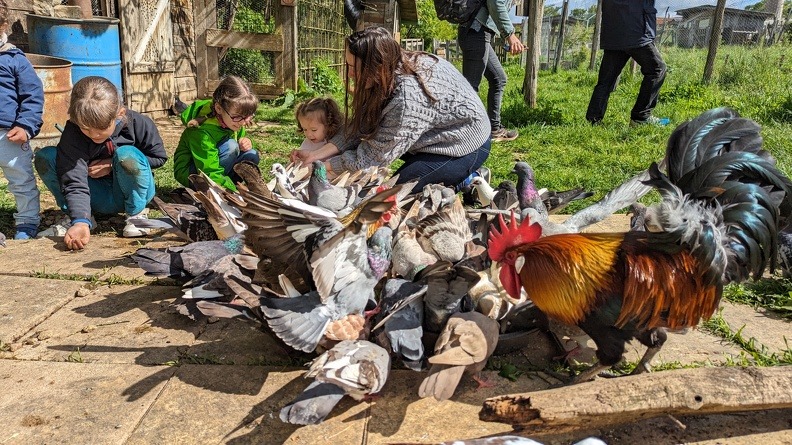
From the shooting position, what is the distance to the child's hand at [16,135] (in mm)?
4078

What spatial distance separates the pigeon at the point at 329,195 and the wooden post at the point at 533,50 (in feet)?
21.6

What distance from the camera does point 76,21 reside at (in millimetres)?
6750

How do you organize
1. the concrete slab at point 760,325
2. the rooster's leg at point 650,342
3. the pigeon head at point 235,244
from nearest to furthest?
the rooster's leg at point 650,342 → the concrete slab at point 760,325 → the pigeon head at point 235,244

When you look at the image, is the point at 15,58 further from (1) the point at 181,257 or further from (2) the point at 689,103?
(2) the point at 689,103

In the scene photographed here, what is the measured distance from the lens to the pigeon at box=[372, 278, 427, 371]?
2.38m

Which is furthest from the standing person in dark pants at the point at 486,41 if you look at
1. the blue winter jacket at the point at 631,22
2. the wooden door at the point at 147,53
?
the wooden door at the point at 147,53

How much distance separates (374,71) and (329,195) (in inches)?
36.9

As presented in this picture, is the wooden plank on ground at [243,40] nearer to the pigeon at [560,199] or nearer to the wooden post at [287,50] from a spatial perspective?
the wooden post at [287,50]

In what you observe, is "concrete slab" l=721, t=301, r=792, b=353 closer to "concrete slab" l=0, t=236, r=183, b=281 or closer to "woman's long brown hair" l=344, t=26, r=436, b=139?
"woman's long brown hair" l=344, t=26, r=436, b=139

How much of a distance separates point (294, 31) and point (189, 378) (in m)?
8.87

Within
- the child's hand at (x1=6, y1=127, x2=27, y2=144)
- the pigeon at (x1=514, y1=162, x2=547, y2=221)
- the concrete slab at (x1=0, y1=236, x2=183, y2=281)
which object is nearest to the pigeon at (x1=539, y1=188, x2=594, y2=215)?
the pigeon at (x1=514, y1=162, x2=547, y2=221)

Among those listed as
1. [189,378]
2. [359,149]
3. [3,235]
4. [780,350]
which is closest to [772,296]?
[780,350]

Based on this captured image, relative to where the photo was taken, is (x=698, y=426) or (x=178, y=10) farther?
(x=178, y=10)

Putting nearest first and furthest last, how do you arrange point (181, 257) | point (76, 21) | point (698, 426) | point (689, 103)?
point (698, 426)
point (181, 257)
point (76, 21)
point (689, 103)
